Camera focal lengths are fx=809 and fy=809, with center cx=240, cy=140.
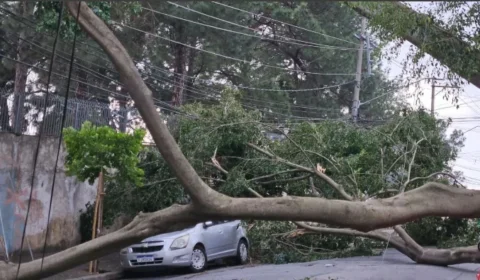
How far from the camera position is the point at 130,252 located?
19625 millimetres

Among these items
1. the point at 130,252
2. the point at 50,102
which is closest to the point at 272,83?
the point at 50,102

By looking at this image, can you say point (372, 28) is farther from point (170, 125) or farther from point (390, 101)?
point (390, 101)

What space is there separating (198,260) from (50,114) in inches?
233

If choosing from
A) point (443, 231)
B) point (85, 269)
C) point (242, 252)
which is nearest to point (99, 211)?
point (85, 269)

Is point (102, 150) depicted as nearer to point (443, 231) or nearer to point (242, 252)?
point (242, 252)

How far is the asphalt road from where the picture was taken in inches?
591

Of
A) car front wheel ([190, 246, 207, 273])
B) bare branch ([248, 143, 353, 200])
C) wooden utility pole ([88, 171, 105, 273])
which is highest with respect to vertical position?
bare branch ([248, 143, 353, 200])

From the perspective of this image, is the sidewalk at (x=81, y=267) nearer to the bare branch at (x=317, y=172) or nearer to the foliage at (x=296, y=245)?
the foliage at (x=296, y=245)

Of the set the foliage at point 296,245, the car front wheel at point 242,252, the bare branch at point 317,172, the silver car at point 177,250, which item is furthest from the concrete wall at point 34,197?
the bare branch at point 317,172

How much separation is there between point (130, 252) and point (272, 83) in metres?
14.0

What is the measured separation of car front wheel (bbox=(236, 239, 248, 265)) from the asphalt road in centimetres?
250

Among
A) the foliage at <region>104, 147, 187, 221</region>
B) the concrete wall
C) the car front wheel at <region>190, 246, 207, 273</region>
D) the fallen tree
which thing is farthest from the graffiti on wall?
the fallen tree

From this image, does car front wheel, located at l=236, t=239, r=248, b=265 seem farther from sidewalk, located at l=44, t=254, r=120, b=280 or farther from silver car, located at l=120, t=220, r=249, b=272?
→ sidewalk, located at l=44, t=254, r=120, b=280

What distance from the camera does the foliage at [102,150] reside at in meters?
18.4
